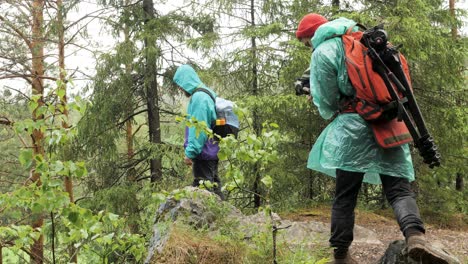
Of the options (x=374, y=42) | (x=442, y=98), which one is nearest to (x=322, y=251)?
(x=374, y=42)

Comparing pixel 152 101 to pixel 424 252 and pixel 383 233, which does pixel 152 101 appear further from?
pixel 424 252

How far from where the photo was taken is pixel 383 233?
5.51m

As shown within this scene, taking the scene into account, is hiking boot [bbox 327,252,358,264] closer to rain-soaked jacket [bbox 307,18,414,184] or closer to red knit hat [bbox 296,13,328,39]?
rain-soaked jacket [bbox 307,18,414,184]

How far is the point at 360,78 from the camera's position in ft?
9.34

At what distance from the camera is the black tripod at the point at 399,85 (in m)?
2.79

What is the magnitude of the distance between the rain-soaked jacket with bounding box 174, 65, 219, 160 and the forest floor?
1813 millimetres

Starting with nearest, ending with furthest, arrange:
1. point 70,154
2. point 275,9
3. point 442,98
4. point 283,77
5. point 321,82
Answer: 1. point 321,82
2. point 283,77
3. point 442,98
4. point 275,9
5. point 70,154

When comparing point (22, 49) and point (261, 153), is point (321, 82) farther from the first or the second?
point (22, 49)

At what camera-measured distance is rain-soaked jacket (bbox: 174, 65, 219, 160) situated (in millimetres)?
4547

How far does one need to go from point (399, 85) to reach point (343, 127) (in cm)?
46

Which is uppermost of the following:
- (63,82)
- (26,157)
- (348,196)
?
(63,82)

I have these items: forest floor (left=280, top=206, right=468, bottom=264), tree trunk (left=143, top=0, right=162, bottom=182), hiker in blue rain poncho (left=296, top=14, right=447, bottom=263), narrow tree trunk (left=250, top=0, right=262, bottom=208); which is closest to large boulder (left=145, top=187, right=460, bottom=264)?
forest floor (left=280, top=206, right=468, bottom=264)

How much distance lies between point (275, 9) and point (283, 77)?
79.5 inches

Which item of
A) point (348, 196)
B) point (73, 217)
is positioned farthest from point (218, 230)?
point (73, 217)
